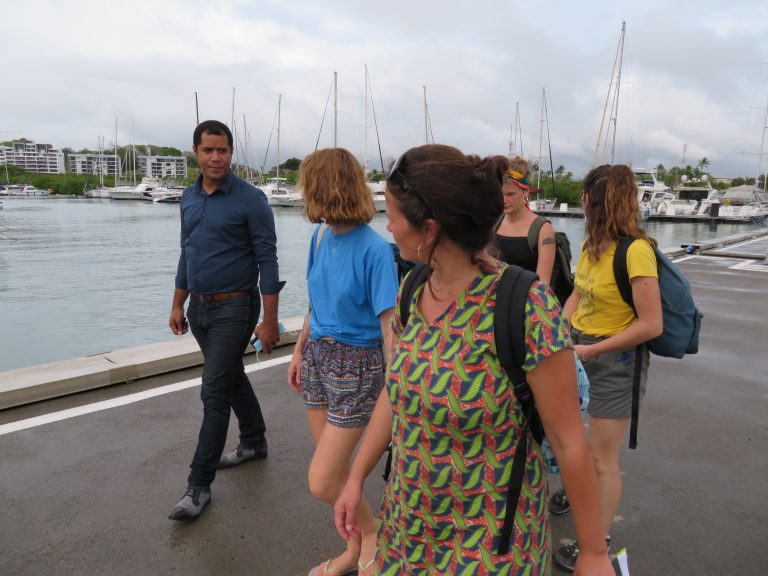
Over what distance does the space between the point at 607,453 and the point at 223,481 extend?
227 cm

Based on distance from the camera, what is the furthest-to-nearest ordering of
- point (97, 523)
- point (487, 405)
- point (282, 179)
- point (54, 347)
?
point (282, 179)
point (54, 347)
point (97, 523)
point (487, 405)

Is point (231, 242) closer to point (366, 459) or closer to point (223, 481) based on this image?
point (223, 481)

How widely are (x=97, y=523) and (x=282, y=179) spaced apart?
8108cm

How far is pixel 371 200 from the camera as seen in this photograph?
2.67 m

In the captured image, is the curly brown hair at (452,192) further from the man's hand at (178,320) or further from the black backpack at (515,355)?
the man's hand at (178,320)

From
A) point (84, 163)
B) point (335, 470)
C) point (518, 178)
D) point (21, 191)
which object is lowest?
point (21, 191)

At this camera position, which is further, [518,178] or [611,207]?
[518,178]

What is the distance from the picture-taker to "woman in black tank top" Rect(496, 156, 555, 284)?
3.44 meters

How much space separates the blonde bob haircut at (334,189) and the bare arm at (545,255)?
128 cm

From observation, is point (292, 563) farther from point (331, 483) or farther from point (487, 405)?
point (487, 405)

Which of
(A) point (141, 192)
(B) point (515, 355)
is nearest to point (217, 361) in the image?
(B) point (515, 355)

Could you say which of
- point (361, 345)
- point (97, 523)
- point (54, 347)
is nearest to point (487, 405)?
point (361, 345)

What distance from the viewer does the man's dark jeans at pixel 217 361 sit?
323 centimetres

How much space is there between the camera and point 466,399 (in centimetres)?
139
